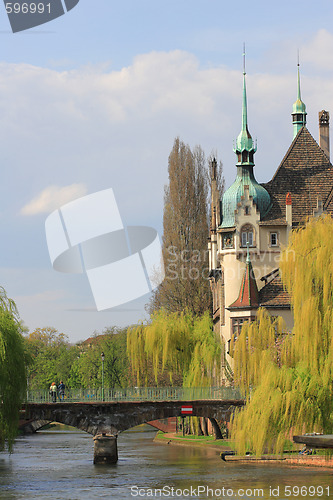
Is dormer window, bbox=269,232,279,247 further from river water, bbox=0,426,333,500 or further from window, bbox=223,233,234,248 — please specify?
river water, bbox=0,426,333,500

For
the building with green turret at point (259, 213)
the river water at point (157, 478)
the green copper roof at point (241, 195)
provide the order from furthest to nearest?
the green copper roof at point (241, 195)
the building with green turret at point (259, 213)
the river water at point (157, 478)

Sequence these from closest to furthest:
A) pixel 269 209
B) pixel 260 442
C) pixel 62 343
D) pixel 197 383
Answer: pixel 260 442 → pixel 197 383 → pixel 269 209 → pixel 62 343

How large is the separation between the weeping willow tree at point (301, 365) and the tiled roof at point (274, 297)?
1950cm

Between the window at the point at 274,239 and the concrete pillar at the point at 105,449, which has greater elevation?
the window at the point at 274,239

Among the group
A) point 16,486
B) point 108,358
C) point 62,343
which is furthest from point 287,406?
point 62,343

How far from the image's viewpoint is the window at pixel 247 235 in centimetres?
7462

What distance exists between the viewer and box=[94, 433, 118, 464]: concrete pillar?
192 ft

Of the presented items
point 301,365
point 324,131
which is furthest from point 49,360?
point 301,365

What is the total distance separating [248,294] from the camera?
228 feet

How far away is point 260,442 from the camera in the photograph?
44.6 metres

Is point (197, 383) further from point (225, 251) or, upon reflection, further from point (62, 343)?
point (62, 343)

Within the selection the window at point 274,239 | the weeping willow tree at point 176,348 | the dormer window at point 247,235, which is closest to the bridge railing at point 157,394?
the weeping willow tree at point 176,348

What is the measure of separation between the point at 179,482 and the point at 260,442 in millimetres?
4493

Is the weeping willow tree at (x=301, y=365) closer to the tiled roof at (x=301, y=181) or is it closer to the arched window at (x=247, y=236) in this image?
the arched window at (x=247, y=236)
